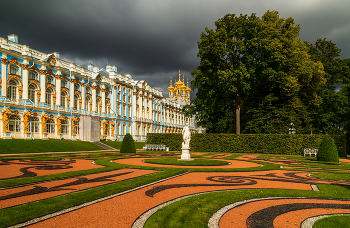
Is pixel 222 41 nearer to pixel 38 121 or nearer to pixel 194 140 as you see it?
pixel 194 140

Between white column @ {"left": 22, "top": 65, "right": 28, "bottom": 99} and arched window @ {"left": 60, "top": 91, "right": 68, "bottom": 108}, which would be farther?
arched window @ {"left": 60, "top": 91, "right": 68, "bottom": 108}

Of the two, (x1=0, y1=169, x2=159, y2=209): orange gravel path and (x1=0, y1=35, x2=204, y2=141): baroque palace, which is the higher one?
(x1=0, y1=35, x2=204, y2=141): baroque palace

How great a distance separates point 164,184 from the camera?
9211mm

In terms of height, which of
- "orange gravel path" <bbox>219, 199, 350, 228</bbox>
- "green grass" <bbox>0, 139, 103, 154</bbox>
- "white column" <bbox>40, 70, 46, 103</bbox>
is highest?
"white column" <bbox>40, 70, 46, 103</bbox>

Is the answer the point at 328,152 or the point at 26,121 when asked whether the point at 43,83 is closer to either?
the point at 26,121

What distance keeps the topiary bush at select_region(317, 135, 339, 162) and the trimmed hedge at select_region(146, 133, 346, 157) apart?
9501 millimetres

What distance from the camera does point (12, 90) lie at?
3372cm

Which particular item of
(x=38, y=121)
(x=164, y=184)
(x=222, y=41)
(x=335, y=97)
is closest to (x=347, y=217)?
(x=164, y=184)

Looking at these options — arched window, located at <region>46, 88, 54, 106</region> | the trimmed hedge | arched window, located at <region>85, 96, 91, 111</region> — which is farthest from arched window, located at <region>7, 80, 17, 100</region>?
the trimmed hedge

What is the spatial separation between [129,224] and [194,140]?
2884cm

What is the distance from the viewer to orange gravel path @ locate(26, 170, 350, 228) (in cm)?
518

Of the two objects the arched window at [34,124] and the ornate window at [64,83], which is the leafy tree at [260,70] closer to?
the ornate window at [64,83]

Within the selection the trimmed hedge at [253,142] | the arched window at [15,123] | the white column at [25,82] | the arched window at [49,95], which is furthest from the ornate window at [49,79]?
the trimmed hedge at [253,142]

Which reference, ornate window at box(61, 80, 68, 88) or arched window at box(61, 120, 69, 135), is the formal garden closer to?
arched window at box(61, 120, 69, 135)
